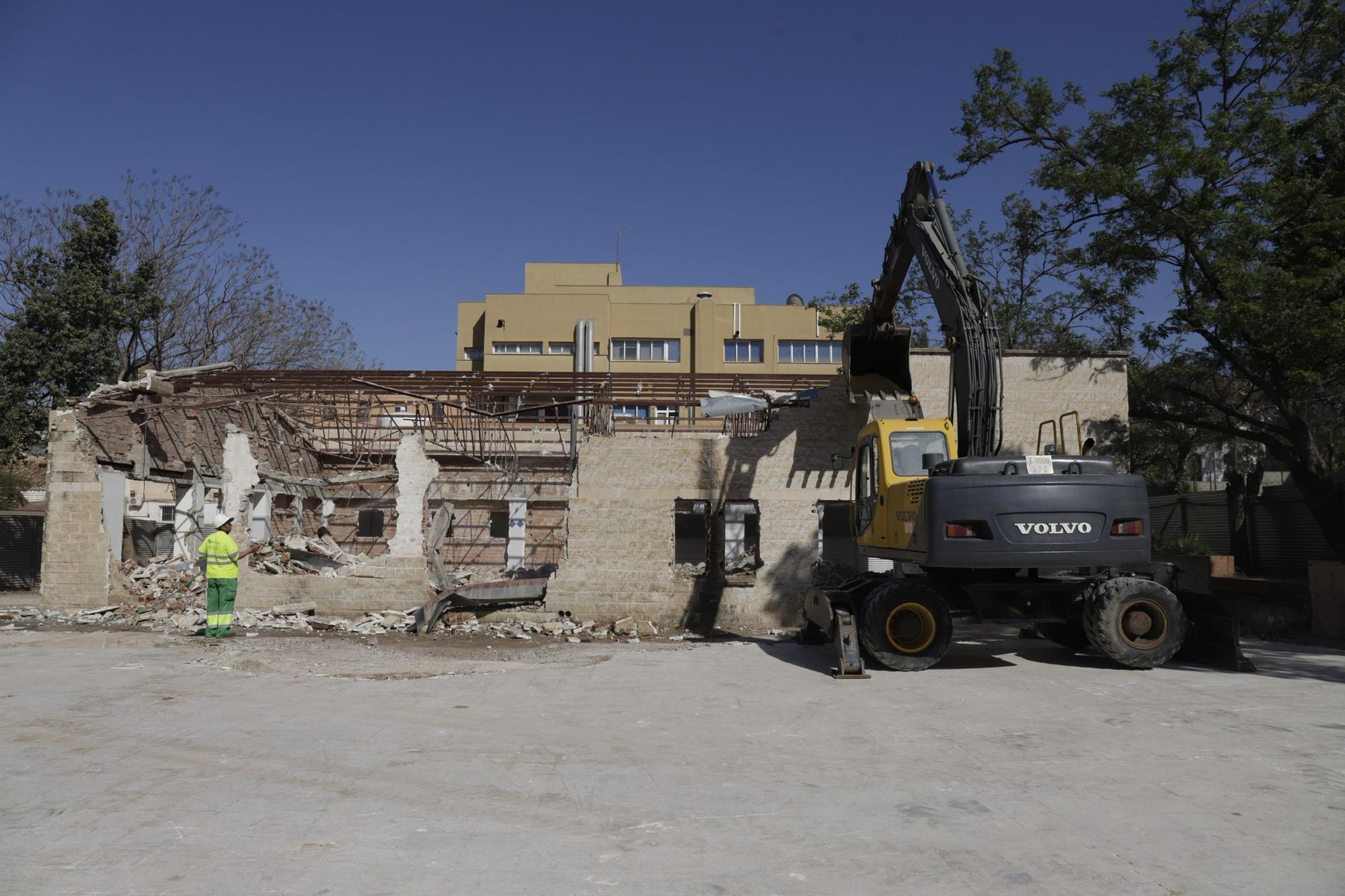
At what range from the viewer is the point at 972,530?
9.24 m

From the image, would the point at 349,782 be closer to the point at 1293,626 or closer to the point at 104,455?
the point at 104,455

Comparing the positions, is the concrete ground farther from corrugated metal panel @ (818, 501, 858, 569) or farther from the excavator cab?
corrugated metal panel @ (818, 501, 858, 569)

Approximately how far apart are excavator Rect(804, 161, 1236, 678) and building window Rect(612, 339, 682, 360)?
1424 inches

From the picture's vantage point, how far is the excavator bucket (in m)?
13.9

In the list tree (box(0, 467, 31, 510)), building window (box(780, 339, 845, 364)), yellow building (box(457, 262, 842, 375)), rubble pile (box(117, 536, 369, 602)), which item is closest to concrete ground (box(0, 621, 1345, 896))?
rubble pile (box(117, 536, 369, 602))

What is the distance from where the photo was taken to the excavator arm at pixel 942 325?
10461 mm

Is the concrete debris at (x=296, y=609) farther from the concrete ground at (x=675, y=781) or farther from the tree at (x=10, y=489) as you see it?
the tree at (x=10, y=489)

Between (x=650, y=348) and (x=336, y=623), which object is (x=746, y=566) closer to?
(x=336, y=623)

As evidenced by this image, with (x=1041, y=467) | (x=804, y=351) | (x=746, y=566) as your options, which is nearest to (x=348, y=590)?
(x=746, y=566)

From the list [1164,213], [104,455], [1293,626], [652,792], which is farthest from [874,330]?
[104,455]

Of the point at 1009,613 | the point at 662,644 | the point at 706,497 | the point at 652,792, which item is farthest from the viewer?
the point at 706,497

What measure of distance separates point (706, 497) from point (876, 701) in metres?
7.17

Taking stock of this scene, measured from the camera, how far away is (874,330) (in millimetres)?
13805

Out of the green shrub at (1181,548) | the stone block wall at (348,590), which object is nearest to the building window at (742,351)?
the green shrub at (1181,548)
